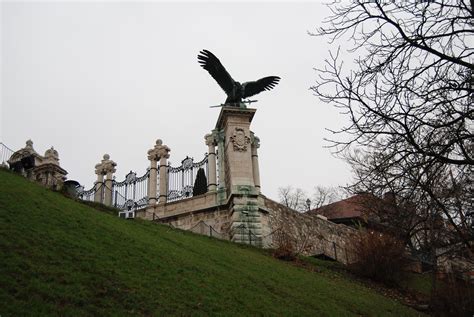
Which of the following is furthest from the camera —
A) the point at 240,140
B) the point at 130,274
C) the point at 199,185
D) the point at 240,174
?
the point at 199,185

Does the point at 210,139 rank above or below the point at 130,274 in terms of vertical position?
above

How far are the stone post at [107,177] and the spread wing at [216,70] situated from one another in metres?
6.83

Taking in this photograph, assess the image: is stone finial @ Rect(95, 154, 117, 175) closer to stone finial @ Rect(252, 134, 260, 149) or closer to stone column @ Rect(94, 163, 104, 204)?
stone column @ Rect(94, 163, 104, 204)

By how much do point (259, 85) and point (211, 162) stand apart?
4.07 meters

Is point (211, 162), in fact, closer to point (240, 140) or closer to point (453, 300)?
point (240, 140)

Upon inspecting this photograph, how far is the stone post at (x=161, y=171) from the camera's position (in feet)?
77.2

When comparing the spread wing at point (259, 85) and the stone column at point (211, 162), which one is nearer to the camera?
the stone column at point (211, 162)

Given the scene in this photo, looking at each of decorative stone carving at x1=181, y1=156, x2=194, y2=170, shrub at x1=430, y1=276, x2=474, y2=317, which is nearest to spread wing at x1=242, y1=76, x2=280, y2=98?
decorative stone carving at x1=181, y1=156, x2=194, y2=170

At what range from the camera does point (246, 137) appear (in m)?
22.1

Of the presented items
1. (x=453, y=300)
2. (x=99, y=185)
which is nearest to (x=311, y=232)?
(x=453, y=300)

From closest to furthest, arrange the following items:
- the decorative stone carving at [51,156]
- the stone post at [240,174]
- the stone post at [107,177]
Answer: the stone post at [240,174] → the decorative stone carving at [51,156] → the stone post at [107,177]

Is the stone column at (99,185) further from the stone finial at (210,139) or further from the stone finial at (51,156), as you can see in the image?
the stone finial at (210,139)

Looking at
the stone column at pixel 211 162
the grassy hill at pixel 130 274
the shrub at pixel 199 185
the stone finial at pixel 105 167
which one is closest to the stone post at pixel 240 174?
the stone column at pixel 211 162

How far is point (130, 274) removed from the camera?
10.5 meters
